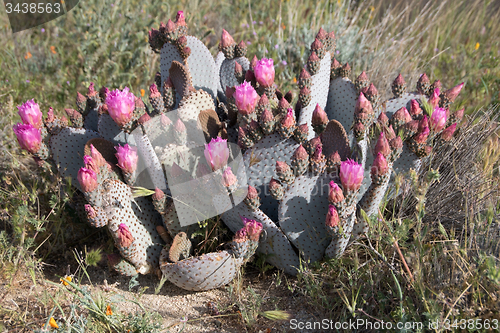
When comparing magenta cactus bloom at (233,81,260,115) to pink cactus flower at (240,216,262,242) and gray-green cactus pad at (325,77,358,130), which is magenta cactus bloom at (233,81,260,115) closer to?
pink cactus flower at (240,216,262,242)

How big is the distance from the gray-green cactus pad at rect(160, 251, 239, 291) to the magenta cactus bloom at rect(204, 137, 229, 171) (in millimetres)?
447

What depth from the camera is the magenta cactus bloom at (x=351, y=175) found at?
1.80 meters

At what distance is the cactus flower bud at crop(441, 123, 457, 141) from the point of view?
2.22 meters

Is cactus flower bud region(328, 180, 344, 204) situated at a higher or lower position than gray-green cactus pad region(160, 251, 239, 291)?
higher

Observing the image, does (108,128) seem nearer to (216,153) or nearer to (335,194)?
(216,153)

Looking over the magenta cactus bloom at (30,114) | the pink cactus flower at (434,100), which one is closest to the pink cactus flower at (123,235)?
the magenta cactus bloom at (30,114)

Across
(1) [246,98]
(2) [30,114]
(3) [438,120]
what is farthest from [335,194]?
(2) [30,114]

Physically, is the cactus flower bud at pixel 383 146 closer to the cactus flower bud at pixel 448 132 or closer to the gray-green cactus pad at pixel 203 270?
the cactus flower bud at pixel 448 132

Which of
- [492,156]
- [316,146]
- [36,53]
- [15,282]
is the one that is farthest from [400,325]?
[36,53]

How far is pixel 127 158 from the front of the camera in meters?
2.01

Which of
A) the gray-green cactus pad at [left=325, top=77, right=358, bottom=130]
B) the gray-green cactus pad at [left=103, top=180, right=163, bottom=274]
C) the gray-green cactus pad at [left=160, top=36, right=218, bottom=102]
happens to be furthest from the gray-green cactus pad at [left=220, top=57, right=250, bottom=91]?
the gray-green cactus pad at [left=103, top=180, right=163, bottom=274]

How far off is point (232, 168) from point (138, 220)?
0.59m

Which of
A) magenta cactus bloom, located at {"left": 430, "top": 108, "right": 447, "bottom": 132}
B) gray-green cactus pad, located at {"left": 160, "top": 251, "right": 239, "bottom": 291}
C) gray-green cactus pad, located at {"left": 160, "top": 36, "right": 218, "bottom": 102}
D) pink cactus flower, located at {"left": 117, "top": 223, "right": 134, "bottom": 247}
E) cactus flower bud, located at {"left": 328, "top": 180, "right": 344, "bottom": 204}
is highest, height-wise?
gray-green cactus pad, located at {"left": 160, "top": 36, "right": 218, "bottom": 102}

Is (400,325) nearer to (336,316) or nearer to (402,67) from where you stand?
(336,316)
